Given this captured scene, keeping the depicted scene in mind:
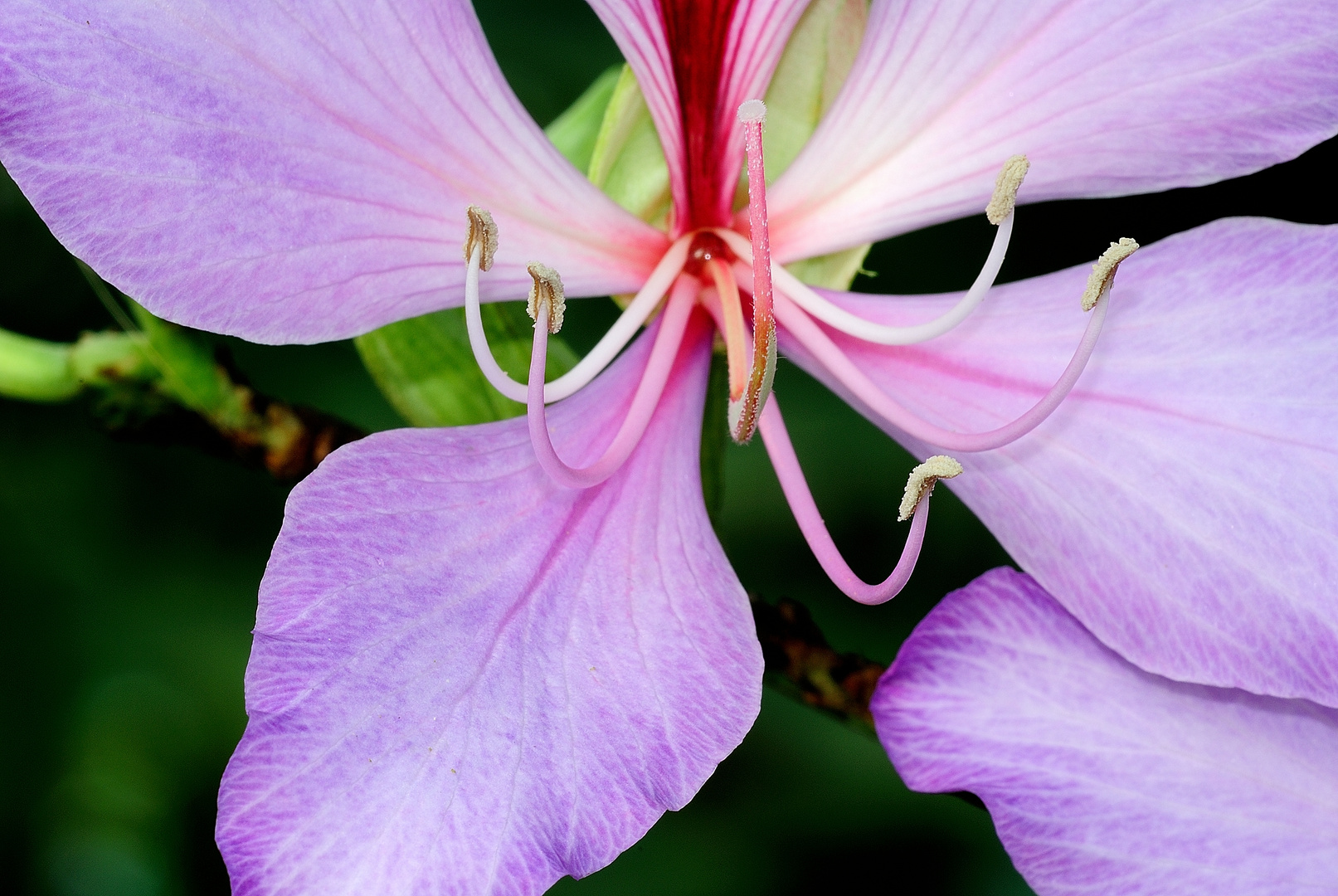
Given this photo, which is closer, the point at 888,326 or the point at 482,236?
the point at 482,236

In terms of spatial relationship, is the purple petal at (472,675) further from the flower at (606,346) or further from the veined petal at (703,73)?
the veined petal at (703,73)


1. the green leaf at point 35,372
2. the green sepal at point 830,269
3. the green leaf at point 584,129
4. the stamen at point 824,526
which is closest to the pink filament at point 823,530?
the stamen at point 824,526

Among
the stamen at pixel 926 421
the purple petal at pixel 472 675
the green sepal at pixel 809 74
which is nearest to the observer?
the purple petal at pixel 472 675

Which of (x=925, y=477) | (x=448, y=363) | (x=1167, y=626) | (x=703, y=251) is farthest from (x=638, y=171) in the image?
(x=1167, y=626)

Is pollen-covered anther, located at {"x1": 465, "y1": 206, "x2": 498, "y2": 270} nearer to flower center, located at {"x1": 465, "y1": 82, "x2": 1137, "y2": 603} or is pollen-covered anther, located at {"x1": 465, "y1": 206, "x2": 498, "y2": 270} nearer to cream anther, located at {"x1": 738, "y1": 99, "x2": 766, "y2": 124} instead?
flower center, located at {"x1": 465, "y1": 82, "x2": 1137, "y2": 603}

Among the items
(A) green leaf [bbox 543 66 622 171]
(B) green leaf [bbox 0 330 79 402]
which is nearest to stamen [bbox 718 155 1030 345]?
(A) green leaf [bbox 543 66 622 171]

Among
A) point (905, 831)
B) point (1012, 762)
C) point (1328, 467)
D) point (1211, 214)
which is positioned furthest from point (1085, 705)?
point (1211, 214)

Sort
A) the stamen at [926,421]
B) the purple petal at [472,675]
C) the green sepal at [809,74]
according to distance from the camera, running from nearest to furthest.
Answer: the purple petal at [472,675] < the stamen at [926,421] < the green sepal at [809,74]

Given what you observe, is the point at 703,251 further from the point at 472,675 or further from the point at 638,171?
the point at 472,675
